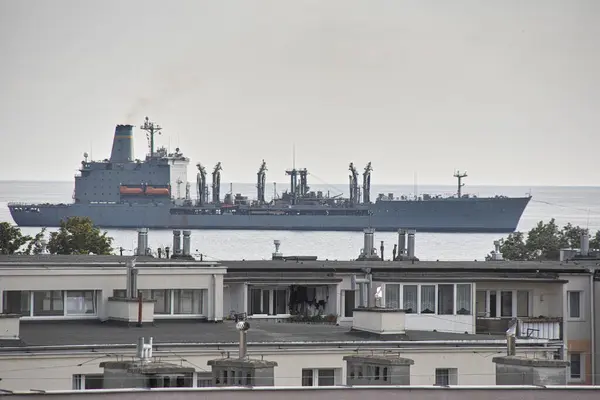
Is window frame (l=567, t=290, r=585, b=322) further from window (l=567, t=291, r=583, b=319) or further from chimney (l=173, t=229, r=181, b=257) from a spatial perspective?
chimney (l=173, t=229, r=181, b=257)

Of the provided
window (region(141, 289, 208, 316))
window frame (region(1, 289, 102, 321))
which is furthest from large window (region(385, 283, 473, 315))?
window frame (region(1, 289, 102, 321))

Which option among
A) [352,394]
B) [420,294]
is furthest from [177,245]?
[352,394]

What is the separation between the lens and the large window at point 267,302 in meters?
24.3

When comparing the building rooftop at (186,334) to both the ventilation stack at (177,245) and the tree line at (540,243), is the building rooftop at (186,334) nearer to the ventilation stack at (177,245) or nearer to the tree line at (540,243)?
the ventilation stack at (177,245)

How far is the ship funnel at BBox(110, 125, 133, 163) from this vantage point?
171125mm

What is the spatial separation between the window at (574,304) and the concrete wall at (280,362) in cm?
604

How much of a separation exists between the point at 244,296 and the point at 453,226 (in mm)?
147571

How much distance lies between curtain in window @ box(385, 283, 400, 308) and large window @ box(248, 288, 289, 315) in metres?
1.81

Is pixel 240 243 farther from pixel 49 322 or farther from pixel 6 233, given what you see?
pixel 49 322

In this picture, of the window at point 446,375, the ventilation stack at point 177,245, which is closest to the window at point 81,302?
the window at point 446,375

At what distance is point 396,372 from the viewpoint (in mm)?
15078

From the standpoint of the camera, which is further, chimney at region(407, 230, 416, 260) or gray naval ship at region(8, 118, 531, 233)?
gray naval ship at region(8, 118, 531, 233)

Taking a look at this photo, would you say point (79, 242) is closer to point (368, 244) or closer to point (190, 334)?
point (368, 244)

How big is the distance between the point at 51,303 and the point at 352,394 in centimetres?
855
